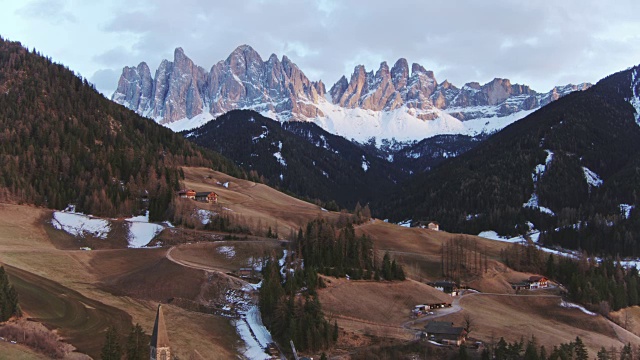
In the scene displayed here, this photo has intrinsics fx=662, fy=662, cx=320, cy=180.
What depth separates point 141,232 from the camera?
14175 centimetres

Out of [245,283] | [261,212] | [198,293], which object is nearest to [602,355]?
[245,283]

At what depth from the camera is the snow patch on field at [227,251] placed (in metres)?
122

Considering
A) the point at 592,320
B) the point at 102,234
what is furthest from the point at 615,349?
the point at 102,234

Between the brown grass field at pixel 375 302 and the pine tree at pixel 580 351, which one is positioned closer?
the pine tree at pixel 580 351

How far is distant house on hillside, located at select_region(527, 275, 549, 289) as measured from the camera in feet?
415

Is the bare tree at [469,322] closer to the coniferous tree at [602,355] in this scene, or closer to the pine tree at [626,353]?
the coniferous tree at [602,355]

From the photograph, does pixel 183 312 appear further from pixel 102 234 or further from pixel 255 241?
pixel 102 234

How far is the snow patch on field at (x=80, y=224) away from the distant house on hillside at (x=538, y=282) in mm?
86380

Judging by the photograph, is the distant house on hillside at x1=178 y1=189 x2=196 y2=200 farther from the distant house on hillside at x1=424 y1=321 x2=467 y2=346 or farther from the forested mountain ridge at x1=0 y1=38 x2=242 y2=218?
the distant house on hillside at x1=424 y1=321 x2=467 y2=346

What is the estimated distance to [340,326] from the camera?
89438mm

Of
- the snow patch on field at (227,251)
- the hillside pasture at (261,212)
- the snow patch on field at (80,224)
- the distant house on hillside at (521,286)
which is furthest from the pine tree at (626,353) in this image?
the snow patch on field at (80,224)

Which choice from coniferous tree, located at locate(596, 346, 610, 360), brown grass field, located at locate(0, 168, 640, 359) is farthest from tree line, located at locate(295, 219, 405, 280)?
coniferous tree, located at locate(596, 346, 610, 360)

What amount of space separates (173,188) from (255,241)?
49.7m

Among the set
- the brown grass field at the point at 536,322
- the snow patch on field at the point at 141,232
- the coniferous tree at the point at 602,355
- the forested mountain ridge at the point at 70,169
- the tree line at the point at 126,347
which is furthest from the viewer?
the forested mountain ridge at the point at 70,169
